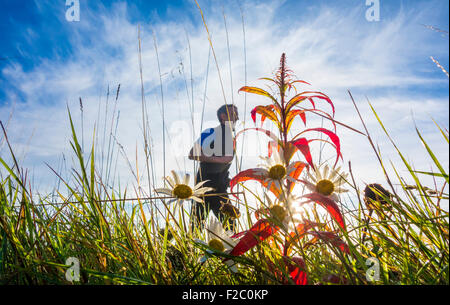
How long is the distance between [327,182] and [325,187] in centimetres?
2

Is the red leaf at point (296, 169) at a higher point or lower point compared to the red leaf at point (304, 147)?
lower

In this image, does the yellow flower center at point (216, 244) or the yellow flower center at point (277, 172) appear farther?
the yellow flower center at point (216, 244)

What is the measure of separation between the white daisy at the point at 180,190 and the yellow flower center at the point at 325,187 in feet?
1.28

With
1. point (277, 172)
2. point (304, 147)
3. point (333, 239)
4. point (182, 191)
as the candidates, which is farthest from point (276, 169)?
point (182, 191)

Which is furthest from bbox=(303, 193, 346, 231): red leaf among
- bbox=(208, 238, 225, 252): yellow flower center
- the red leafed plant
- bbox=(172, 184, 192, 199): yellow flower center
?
bbox=(172, 184, 192, 199): yellow flower center

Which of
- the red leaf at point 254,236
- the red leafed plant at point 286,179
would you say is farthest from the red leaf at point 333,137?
the red leaf at point 254,236

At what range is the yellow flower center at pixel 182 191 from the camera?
41.1 inches

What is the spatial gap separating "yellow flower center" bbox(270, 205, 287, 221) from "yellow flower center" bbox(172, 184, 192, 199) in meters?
→ 0.36

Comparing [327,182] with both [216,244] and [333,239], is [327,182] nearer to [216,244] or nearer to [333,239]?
[333,239]

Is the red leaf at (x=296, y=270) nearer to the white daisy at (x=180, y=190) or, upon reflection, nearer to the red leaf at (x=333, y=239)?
the red leaf at (x=333, y=239)

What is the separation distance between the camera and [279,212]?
83 centimetres
